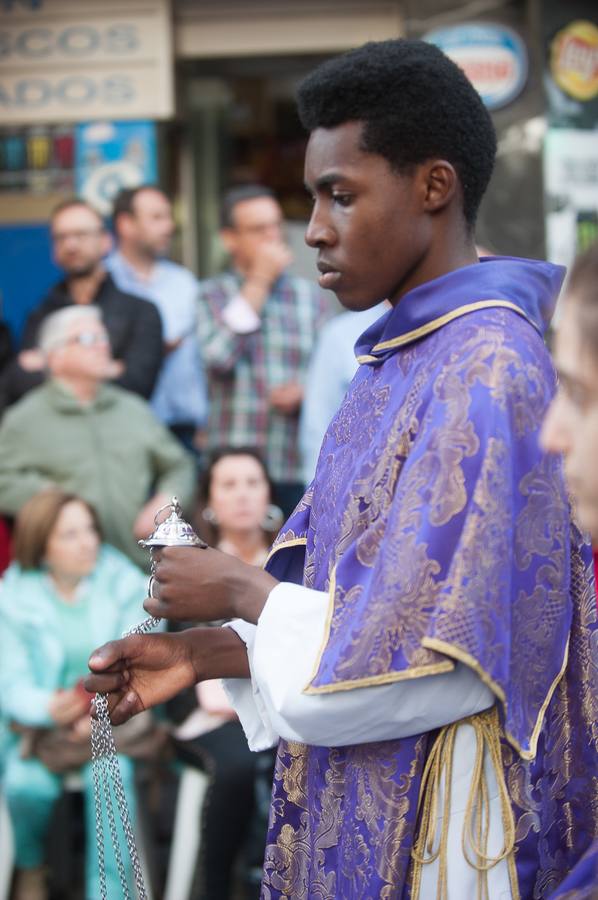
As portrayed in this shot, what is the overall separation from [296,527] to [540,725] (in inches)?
24.6

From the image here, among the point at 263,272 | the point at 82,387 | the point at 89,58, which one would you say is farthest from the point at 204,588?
the point at 89,58

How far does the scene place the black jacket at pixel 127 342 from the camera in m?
5.93

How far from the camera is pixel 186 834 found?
482 centimetres

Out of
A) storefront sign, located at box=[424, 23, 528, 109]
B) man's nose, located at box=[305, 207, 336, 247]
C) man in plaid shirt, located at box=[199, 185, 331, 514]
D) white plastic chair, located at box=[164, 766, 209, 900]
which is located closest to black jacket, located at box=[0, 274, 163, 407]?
man in plaid shirt, located at box=[199, 185, 331, 514]

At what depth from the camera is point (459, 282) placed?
2207mm

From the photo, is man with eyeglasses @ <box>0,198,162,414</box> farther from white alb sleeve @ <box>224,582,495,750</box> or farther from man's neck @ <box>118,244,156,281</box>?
white alb sleeve @ <box>224,582,495,750</box>

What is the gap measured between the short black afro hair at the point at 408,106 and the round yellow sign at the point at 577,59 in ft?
15.7

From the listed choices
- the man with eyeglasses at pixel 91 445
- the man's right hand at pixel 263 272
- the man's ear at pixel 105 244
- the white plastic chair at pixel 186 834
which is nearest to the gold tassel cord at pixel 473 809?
the white plastic chair at pixel 186 834

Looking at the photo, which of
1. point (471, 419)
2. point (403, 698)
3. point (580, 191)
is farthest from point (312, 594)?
point (580, 191)

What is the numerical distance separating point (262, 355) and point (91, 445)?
2.78ft

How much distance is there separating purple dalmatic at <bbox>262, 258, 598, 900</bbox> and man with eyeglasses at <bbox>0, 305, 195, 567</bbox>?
3.15 metres

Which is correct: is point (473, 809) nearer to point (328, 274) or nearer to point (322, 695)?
point (322, 695)

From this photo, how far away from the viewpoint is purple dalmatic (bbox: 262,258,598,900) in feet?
6.59

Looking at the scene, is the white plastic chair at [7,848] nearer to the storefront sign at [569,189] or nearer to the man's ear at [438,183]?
the man's ear at [438,183]
